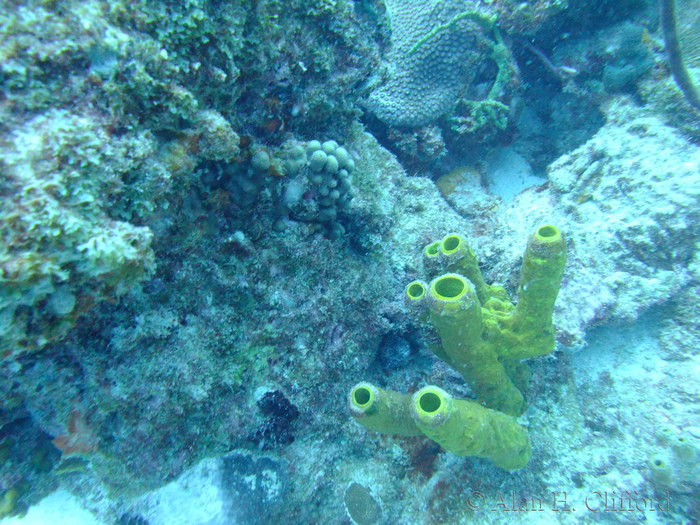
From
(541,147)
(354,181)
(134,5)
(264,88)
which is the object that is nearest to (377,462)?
(354,181)

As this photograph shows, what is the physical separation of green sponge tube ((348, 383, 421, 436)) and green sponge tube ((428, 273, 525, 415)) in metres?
0.51

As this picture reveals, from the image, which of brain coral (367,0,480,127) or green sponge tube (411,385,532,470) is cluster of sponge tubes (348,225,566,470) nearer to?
green sponge tube (411,385,532,470)

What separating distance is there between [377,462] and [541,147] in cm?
529

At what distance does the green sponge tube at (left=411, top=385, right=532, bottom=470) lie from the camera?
192 cm

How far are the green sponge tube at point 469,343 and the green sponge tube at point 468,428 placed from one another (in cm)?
22

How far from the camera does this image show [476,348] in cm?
236

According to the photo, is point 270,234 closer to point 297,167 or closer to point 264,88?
point 297,167

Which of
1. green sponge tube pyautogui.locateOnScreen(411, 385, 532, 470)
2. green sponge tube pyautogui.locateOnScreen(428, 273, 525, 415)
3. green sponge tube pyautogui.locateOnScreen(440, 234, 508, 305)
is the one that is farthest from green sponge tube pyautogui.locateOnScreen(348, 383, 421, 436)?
green sponge tube pyautogui.locateOnScreen(440, 234, 508, 305)

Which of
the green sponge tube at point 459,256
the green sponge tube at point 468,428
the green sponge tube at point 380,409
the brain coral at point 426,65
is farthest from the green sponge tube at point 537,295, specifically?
the brain coral at point 426,65

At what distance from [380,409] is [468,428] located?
1.80 ft

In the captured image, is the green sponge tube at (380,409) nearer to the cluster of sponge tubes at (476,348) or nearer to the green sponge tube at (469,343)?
the cluster of sponge tubes at (476,348)

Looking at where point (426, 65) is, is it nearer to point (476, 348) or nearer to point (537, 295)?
point (537, 295)

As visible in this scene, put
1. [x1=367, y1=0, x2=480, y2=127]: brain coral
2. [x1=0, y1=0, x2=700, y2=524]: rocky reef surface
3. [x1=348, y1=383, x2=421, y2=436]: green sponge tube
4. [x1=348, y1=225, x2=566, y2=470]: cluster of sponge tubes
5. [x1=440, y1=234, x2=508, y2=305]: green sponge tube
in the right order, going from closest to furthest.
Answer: [x1=0, y1=0, x2=700, y2=524]: rocky reef surface → [x1=348, y1=225, x2=566, y2=470]: cluster of sponge tubes → [x1=348, y1=383, x2=421, y2=436]: green sponge tube → [x1=440, y1=234, x2=508, y2=305]: green sponge tube → [x1=367, y1=0, x2=480, y2=127]: brain coral

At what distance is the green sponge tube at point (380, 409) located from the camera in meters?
2.22
